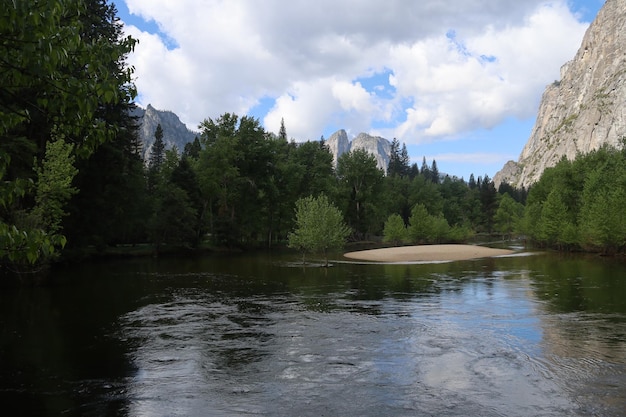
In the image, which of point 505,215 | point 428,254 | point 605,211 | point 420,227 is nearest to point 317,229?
point 428,254

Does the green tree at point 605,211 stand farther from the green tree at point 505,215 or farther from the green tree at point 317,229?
the green tree at point 505,215

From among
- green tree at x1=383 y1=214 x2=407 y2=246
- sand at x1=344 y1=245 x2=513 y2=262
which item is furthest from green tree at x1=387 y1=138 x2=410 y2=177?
sand at x1=344 y1=245 x2=513 y2=262

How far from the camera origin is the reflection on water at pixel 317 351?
404 inches

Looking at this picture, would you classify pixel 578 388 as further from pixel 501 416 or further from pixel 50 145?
pixel 50 145

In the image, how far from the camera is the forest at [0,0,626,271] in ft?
16.3

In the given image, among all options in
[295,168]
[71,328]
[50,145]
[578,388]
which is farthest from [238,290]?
[295,168]

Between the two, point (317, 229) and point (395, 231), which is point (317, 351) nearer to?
point (317, 229)

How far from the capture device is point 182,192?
206 ft

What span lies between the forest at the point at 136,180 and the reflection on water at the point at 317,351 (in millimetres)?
4036

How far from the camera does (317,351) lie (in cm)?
1443

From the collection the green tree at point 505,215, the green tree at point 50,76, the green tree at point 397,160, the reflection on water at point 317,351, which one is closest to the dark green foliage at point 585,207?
the reflection on water at point 317,351

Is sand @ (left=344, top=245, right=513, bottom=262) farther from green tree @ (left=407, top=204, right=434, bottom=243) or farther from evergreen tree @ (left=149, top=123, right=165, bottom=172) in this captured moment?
evergreen tree @ (left=149, top=123, right=165, bottom=172)

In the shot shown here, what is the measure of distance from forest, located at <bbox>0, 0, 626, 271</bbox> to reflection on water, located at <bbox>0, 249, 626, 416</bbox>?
4036 mm

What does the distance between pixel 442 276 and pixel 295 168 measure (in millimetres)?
58856
